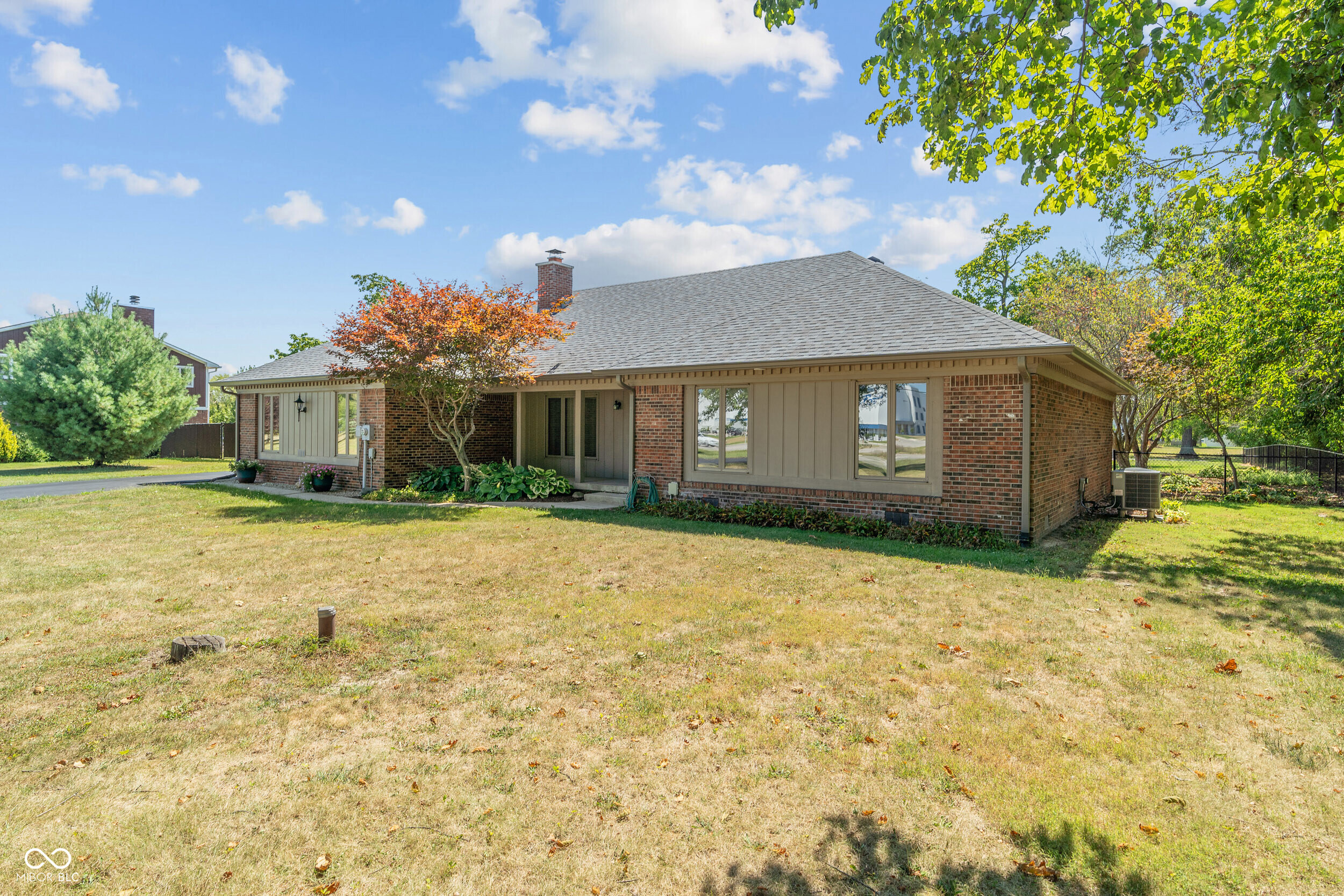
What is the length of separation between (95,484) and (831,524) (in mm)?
20665

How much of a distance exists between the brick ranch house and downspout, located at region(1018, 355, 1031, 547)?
0.03 m

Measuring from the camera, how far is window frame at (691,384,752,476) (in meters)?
12.4

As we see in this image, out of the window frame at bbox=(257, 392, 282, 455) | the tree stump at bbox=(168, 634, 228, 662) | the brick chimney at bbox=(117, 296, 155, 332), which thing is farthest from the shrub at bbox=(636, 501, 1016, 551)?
the brick chimney at bbox=(117, 296, 155, 332)

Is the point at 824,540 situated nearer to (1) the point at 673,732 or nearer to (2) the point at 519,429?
(1) the point at 673,732

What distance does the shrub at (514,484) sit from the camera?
14.8m

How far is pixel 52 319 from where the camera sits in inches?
983

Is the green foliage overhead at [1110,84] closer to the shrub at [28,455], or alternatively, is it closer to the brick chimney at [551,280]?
the brick chimney at [551,280]

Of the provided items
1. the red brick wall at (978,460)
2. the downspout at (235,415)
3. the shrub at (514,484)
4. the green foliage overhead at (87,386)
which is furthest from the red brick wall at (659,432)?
the green foliage overhead at (87,386)

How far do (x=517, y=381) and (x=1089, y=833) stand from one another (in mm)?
13475

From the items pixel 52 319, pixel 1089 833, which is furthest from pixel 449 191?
pixel 52 319

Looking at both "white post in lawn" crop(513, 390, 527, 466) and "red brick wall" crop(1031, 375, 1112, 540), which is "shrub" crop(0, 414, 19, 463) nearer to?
"white post in lawn" crop(513, 390, 527, 466)

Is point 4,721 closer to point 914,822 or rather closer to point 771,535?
point 914,822

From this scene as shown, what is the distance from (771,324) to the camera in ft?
44.1

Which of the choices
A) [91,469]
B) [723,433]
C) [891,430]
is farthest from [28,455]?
[891,430]
